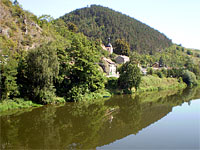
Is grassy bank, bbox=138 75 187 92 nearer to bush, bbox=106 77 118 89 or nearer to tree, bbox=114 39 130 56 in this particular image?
bush, bbox=106 77 118 89

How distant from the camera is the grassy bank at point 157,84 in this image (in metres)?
49.5

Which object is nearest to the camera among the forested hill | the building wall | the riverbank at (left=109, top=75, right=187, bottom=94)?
the riverbank at (left=109, top=75, right=187, bottom=94)

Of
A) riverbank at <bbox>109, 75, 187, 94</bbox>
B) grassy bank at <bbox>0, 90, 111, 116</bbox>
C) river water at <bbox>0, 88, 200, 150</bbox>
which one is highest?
riverbank at <bbox>109, 75, 187, 94</bbox>

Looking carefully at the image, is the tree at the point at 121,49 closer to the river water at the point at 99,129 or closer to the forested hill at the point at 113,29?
the forested hill at the point at 113,29

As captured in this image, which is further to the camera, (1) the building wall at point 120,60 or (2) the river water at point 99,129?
(1) the building wall at point 120,60

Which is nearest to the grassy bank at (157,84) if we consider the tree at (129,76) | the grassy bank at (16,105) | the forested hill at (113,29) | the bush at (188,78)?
the bush at (188,78)

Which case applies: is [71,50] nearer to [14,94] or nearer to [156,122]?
[14,94]

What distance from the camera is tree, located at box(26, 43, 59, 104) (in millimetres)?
26188

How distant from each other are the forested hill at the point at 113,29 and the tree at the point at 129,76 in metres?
69.4

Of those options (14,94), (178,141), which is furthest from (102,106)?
(178,141)

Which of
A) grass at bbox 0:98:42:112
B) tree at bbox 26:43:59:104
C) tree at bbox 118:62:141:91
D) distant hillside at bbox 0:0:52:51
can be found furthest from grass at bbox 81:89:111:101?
distant hillside at bbox 0:0:52:51

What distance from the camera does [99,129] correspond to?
19.0m

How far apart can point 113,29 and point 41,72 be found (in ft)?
344

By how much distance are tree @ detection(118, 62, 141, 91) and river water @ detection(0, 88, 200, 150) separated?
13247 mm
